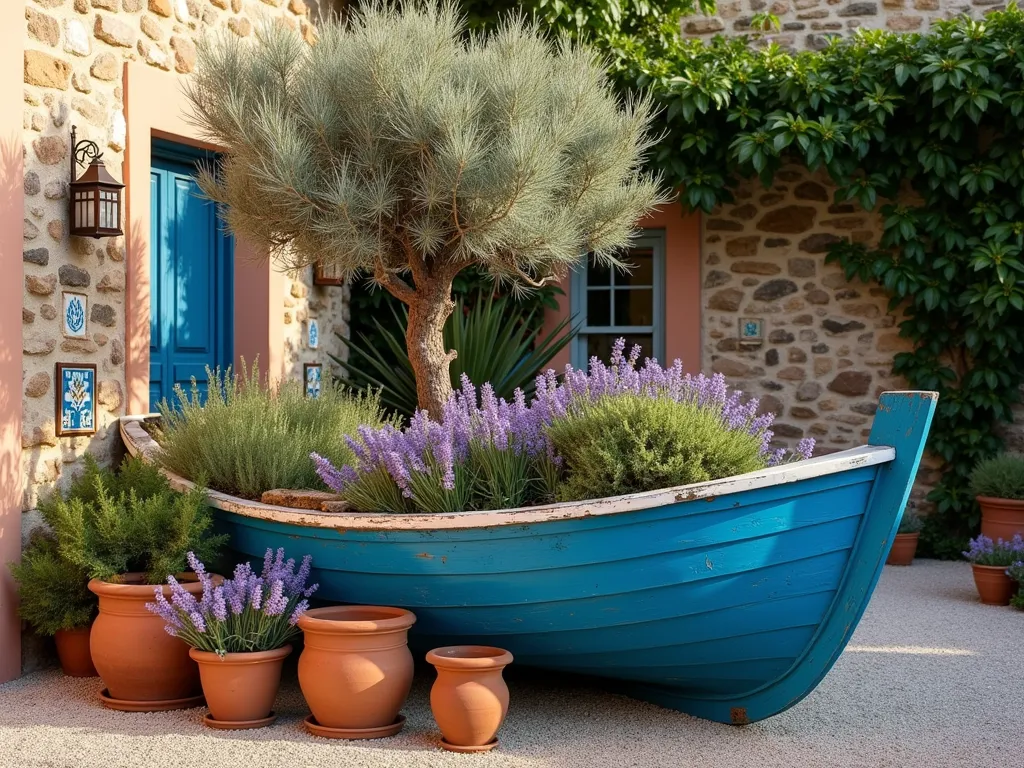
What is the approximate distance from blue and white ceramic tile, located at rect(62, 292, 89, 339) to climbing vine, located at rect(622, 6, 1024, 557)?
150 inches

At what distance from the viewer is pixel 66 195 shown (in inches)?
180

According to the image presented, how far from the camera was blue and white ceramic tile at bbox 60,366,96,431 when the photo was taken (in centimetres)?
450

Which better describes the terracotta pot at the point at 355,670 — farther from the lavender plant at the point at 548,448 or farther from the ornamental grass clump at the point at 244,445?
the ornamental grass clump at the point at 244,445

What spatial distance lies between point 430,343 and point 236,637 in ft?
5.76

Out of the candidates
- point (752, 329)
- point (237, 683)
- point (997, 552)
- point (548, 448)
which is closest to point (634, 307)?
point (752, 329)

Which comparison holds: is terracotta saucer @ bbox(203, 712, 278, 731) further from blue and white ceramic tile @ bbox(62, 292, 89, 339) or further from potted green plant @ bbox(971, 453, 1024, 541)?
potted green plant @ bbox(971, 453, 1024, 541)

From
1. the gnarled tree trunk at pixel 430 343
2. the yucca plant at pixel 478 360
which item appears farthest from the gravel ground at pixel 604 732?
the yucca plant at pixel 478 360

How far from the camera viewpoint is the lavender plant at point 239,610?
3.62 m

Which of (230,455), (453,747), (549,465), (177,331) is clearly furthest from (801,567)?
(177,331)

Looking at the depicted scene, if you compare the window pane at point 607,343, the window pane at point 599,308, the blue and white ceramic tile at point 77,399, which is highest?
the window pane at point 599,308

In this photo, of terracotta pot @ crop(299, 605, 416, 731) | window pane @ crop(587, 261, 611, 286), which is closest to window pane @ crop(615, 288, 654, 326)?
window pane @ crop(587, 261, 611, 286)

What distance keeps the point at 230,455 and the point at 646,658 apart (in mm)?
1906

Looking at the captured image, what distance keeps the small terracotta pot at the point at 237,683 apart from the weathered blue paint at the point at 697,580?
513 mm

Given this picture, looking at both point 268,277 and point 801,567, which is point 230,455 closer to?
point 268,277
